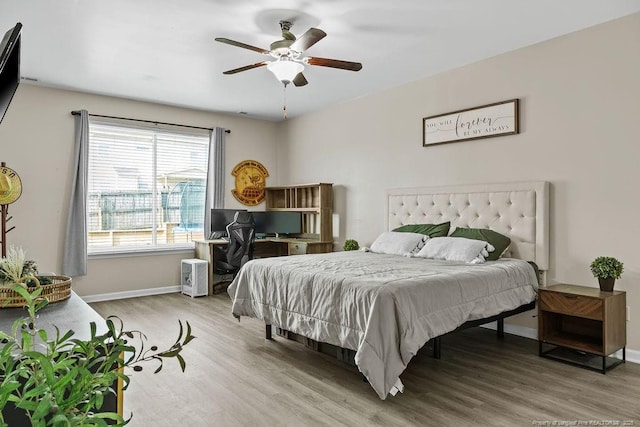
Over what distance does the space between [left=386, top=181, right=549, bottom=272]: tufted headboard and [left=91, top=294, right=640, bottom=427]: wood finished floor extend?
0.87 m

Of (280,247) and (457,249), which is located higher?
(457,249)

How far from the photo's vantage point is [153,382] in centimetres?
301

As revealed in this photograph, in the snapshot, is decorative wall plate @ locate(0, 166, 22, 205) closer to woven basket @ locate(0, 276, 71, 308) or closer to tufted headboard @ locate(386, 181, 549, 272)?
woven basket @ locate(0, 276, 71, 308)

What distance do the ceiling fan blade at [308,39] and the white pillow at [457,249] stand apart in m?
2.14

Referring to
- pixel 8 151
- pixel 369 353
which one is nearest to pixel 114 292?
pixel 8 151

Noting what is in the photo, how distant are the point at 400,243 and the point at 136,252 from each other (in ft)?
11.8

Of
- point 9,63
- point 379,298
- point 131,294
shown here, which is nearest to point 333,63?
point 379,298

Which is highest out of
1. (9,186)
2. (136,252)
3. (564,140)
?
(564,140)

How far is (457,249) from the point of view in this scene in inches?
156

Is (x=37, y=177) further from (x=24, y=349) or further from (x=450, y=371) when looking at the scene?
(x=24, y=349)

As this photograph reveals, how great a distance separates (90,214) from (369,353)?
4577mm

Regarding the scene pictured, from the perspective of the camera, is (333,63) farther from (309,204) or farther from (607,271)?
(309,204)

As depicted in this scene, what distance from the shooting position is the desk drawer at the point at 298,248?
19.5 feet

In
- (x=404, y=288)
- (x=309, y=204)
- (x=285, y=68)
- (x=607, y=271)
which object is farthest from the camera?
(x=309, y=204)
